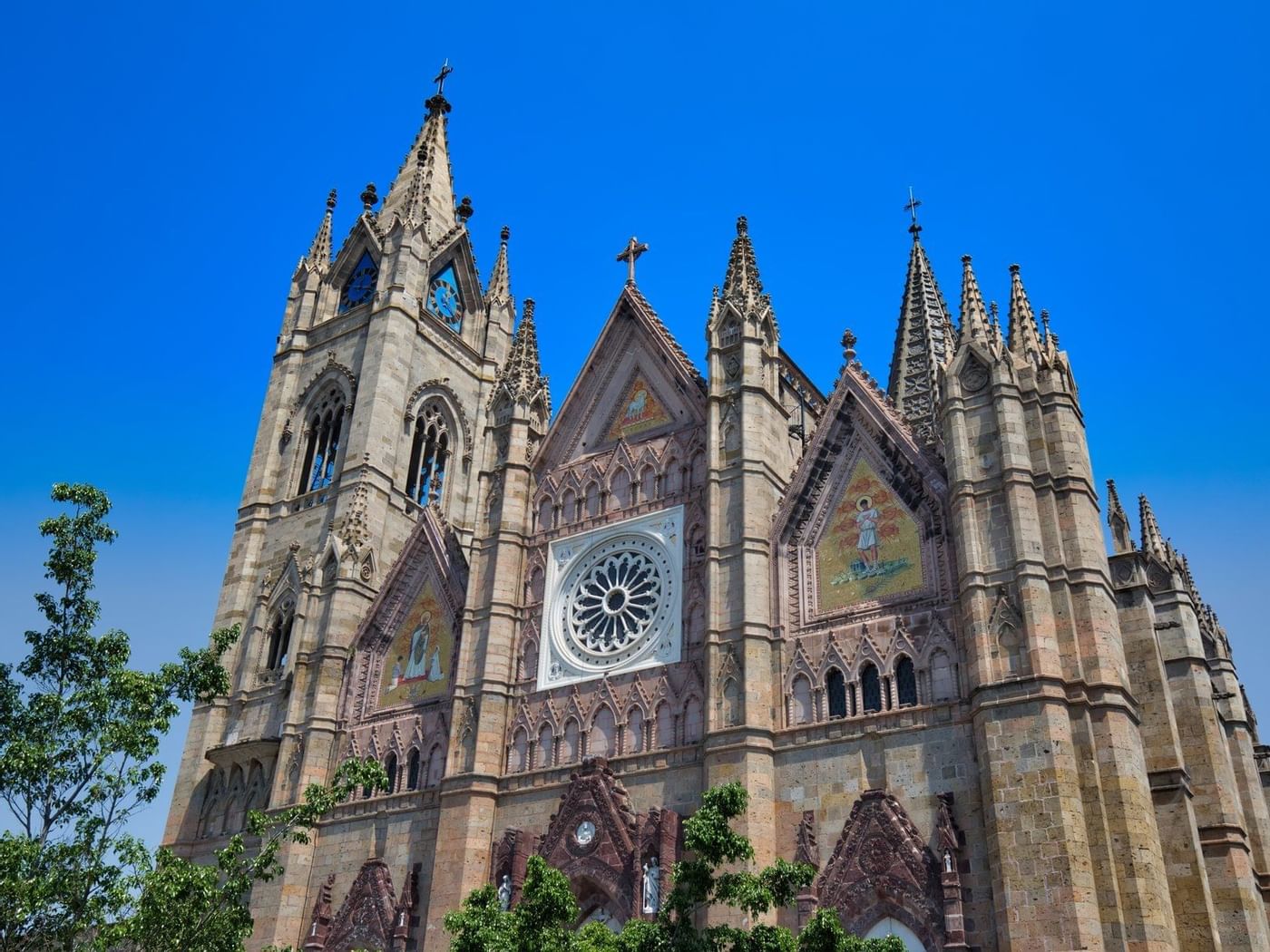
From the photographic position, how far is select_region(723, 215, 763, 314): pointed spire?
3350 cm

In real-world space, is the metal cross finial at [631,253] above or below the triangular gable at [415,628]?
above

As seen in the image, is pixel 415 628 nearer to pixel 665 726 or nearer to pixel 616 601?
pixel 616 601

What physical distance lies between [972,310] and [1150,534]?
10645 mm

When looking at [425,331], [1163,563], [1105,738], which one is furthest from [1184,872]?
[425,331]

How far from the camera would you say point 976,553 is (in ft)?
84.6

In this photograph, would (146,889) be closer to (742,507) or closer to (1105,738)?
(742,507)

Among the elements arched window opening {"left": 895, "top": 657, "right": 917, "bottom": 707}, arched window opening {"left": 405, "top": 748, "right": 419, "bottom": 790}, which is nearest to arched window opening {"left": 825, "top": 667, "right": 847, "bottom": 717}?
arched window opening {"left": 895, "top": 657, "right": 917, "bottom": 707}

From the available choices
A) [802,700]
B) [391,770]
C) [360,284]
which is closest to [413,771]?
[391,770]

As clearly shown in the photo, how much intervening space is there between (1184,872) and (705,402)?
1591cm

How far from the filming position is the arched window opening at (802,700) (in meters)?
27.2

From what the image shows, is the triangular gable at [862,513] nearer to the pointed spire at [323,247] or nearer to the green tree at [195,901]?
the green tree at [195,901]

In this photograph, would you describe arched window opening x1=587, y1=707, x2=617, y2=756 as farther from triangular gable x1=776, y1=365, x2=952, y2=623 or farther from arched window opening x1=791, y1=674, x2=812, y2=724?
triangular gable x1=776, y1=365, x2=952, y2=623

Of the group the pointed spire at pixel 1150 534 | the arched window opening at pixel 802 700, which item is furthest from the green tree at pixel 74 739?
the pointed spire at pixel 1150 534

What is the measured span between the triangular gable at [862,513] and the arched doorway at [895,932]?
6847mm
